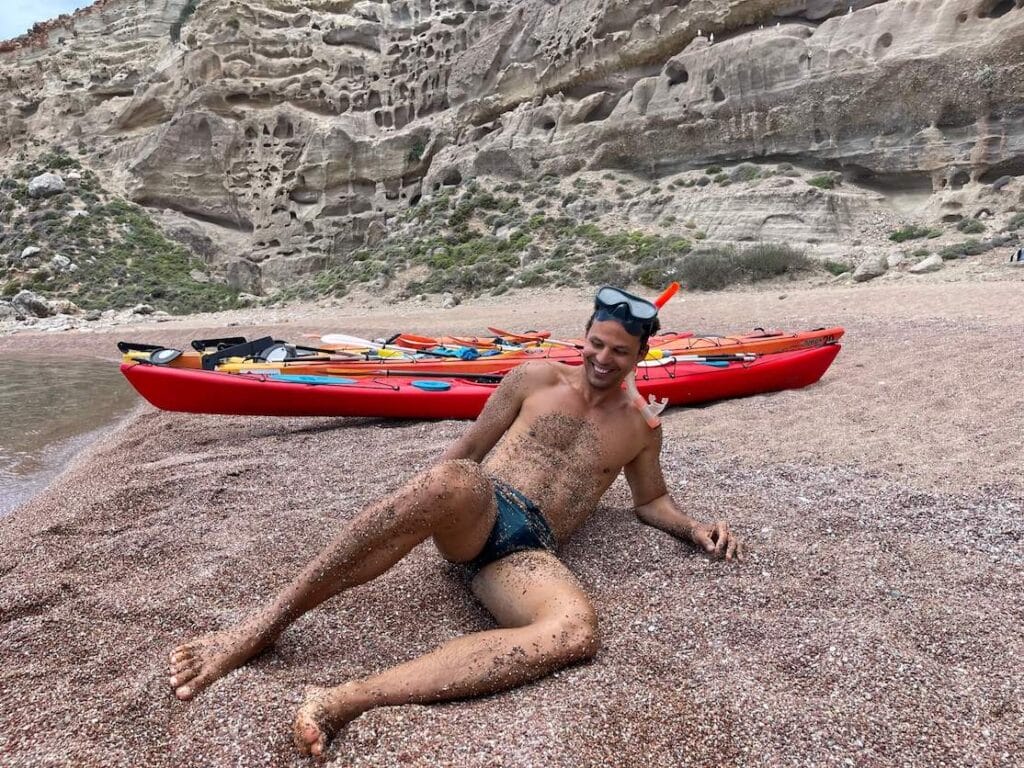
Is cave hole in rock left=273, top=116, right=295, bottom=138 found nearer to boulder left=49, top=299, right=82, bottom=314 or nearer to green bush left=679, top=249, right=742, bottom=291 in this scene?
boulder left=49, top=299, right=82, bottom=314

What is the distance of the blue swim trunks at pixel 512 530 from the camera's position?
197 cm

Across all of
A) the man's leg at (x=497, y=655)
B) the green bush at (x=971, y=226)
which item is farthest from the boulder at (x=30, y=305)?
the green bush at (x=971, y=226)

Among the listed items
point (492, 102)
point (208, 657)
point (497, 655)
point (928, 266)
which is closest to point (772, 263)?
point (928, 266)

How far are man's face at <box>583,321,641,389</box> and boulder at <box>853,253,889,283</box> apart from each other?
1178cm

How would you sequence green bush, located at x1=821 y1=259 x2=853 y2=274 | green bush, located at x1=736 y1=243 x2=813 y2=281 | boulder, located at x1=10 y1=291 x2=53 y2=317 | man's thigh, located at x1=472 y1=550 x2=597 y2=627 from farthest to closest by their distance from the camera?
1. boulder, located at x1=10 y1=291 x2=53 y2=317
2. green bush, located at x1=736 y1=243 x2=813 y2=281
3. green bush, located at x1=821 y1=259 x2=853 y2=274
4. man's thigh, located at x1=472 y1=550 x2=597 y2=627

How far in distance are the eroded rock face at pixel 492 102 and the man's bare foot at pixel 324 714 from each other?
49.4 feet

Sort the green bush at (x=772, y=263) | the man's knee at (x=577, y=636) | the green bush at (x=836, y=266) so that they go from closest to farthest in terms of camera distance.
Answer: the man's knee at (x=577, y=636), the green bush at (x=836, y=266), the green bush at (x=772, y=263)

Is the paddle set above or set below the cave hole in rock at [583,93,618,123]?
below

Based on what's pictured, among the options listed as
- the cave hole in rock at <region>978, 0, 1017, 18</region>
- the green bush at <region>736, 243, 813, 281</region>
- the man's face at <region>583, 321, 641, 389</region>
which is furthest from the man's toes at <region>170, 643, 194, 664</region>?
the cave hole in rock at <region>978, 0, 1017, 18</region>

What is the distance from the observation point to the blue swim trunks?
1.97 m

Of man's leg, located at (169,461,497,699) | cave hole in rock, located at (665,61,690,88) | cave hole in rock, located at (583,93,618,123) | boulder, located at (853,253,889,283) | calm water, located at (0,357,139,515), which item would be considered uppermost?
cave hole in rock, located at (665,61,690,88)

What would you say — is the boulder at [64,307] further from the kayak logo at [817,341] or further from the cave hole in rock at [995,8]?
the cave hole in rock at [995,8]

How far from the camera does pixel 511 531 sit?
1.99 m

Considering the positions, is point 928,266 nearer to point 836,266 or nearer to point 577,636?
point 836,266
